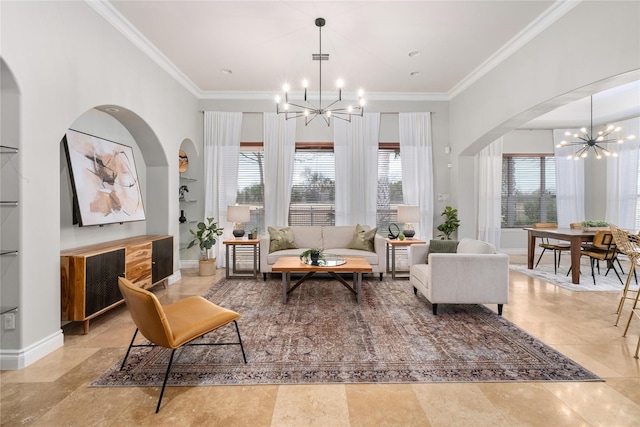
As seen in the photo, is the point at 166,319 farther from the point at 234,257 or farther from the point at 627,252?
the point at 627,252

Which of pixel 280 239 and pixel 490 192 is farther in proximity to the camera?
pixel 490 192

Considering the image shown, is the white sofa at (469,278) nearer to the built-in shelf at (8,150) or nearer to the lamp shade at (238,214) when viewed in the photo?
the lamp shade at (238,214)

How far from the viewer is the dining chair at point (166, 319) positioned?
1.88 meters

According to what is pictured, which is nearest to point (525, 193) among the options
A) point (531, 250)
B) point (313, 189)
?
point (531, 250)

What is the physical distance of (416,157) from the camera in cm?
592

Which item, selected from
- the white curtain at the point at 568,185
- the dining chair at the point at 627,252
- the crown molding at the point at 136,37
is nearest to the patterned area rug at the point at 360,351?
the dining chair at the point at 627,252

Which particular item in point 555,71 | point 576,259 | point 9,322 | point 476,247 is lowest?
point 9,322

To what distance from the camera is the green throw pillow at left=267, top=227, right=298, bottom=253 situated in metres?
4.96

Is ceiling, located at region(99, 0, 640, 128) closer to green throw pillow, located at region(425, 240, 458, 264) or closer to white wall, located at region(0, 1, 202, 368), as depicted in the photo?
white wall, located at region(0, 1, 202, 368)

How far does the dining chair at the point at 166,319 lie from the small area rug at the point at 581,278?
4.95 m

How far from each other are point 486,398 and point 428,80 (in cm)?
486

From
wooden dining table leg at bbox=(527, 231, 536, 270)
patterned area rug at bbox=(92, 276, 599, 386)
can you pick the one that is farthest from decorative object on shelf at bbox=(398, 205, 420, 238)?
wooden dining table leg at bbox=(527, 231, 536, 270)

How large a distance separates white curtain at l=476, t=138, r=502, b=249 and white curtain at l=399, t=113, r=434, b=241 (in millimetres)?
2057

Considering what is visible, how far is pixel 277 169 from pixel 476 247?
3744 mm
